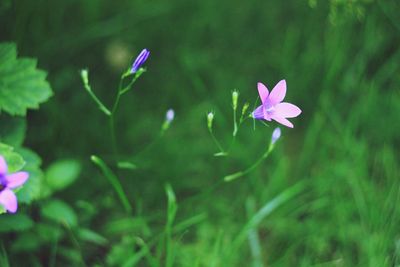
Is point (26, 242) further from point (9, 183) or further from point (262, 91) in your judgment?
point (262, 91)

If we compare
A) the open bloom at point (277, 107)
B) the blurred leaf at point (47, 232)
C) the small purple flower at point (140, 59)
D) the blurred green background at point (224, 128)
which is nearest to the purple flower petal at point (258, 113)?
the open bloom at point (277, 107)

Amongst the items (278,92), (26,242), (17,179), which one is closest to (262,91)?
(278,92)

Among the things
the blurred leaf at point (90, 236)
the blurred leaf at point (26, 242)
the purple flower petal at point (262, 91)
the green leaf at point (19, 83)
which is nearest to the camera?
the purple flower petal at point (262, 91)

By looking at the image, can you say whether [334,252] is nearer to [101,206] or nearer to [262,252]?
[262,252]

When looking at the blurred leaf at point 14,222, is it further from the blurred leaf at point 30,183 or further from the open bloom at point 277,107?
the open bloom at point 277,107

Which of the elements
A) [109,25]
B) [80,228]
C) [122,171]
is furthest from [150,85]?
[80,228]
